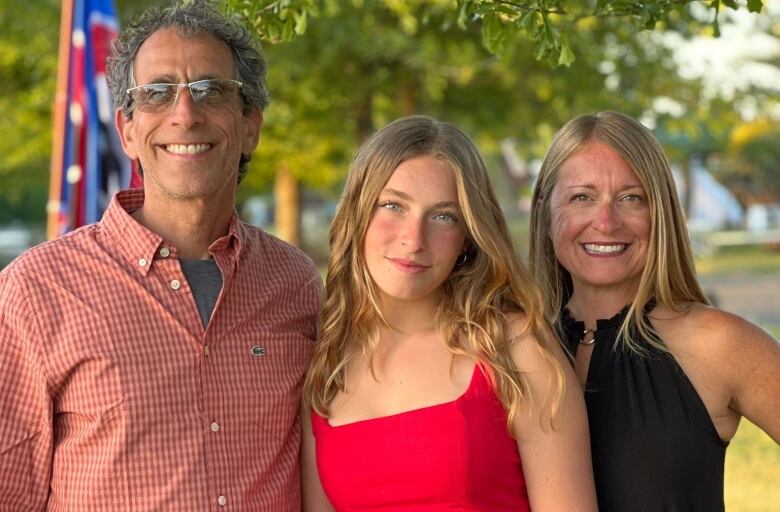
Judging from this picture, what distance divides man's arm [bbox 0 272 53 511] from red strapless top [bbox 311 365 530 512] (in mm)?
842

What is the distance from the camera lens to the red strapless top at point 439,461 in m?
2.99

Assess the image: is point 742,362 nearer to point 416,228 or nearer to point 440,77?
point 416,228

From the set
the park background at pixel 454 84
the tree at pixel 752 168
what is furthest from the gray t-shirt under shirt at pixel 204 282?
the tree at pixel 752 168

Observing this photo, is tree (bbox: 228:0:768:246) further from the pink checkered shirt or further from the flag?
the pink checkered shirt

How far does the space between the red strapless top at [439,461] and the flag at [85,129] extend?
3584 mm

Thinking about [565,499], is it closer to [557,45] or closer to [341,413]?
[341,413]

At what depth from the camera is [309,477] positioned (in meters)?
3.26

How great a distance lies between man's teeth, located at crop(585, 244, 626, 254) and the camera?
3264 millimetres

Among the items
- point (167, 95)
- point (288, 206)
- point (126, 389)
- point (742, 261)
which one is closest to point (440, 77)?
point (167, 95)

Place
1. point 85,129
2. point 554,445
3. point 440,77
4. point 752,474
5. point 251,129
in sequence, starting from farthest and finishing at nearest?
point 440,77 → point 752,474 → point 85,129 → point 251,129 → point 554,445

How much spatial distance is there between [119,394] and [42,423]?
8.5 inches

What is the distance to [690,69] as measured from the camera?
13.0 m

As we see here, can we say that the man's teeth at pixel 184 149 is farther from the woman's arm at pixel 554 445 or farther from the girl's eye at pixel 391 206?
the woman's arm at pixel 554 445

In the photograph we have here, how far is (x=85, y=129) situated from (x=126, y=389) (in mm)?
3733
